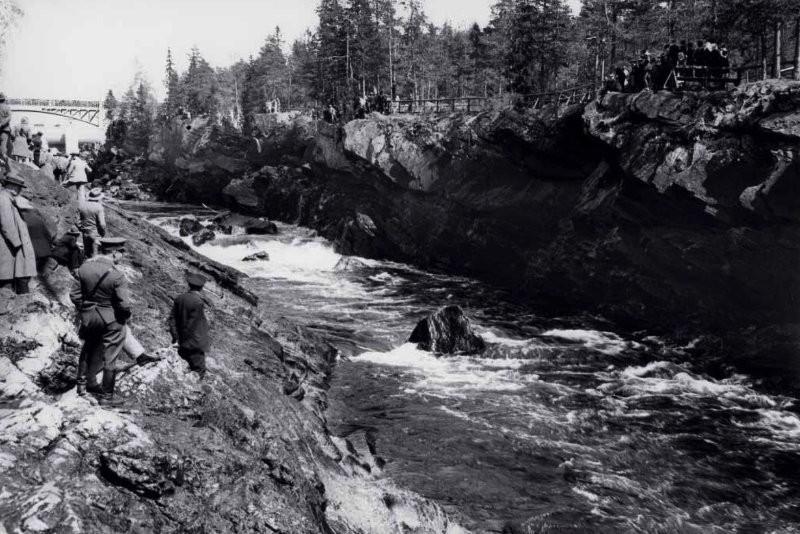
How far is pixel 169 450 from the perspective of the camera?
22.2ft

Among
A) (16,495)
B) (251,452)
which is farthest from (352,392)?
(16,495)

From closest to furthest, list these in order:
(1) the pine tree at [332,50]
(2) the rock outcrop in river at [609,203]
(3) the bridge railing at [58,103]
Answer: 1. (2) the rock outcrop in river at [609,203]
2. (3) the bridge railing at [58,103]
3. (1) the pine tree at [332,50]

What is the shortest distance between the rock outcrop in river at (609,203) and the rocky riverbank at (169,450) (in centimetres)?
1518

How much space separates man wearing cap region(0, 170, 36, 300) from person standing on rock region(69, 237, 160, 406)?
1298mm

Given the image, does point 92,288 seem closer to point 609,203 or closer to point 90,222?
point 90,222

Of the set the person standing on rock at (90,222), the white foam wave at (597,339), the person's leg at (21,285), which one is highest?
the person standing on rock at (90,222)

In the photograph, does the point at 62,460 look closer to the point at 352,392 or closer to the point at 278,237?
the point at 352,392

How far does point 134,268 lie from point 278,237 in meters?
26.0

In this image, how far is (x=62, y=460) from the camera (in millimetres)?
6047

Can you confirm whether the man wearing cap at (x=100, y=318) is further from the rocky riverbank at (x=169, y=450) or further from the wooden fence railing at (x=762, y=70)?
the wooden fence railing at (x=762, y=70)

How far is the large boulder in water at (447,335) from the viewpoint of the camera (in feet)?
61.2

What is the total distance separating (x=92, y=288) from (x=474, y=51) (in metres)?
63.4

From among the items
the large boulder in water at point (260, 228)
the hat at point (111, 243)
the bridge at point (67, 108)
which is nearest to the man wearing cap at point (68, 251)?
the hat at point (111, 243)

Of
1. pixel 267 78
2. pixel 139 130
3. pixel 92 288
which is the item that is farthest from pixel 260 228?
pixel 139 130
